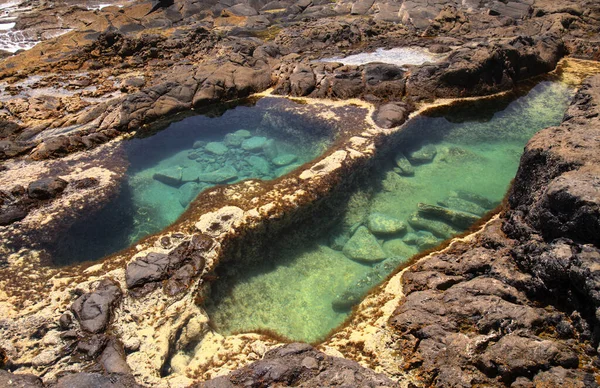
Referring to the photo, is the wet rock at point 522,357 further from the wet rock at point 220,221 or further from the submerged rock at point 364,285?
the wet rock at point 220,221

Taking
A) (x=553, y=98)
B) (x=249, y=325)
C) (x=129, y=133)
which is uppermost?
(x=553, y=98)

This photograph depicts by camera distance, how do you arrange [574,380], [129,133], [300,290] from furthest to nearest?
1. [129,133]
2. [300,290]
3. [574,380]

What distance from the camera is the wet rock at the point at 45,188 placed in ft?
40.5

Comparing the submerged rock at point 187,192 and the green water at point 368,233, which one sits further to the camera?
the submerged rock at point 187,192

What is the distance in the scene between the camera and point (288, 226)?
37.0ft

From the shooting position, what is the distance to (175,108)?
688 inches

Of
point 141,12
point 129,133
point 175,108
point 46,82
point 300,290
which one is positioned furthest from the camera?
point 141,12

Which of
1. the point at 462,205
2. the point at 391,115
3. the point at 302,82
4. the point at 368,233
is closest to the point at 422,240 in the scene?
the point at 368,233

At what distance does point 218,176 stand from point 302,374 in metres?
8.56

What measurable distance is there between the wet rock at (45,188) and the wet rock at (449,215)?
37.3 feet

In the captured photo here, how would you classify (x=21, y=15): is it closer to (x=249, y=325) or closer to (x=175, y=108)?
(x=175, y=108)

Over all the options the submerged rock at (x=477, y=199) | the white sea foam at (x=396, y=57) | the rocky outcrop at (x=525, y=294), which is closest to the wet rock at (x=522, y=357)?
the rocky outcrop at (x=525, y=294)

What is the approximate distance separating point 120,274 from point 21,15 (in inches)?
1599

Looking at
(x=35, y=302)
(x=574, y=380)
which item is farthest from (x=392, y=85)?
(x=35, y=302)
